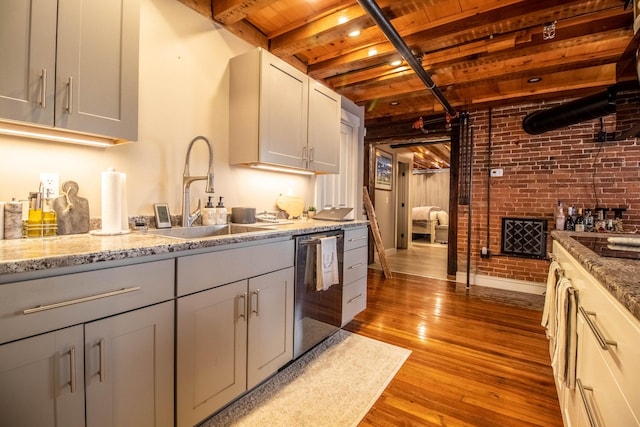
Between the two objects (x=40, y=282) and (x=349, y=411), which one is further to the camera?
(x=349, y=411)

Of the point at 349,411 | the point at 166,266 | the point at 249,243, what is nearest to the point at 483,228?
the point at 349,411

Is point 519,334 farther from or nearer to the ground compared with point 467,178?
nearer to the ground

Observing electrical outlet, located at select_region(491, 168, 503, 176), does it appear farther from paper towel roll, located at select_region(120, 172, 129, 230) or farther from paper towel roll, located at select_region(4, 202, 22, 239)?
paper towel roll, located at select_region(4, 202, 22, 239)

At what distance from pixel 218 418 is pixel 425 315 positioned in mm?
2182

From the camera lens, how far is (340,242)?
7.75 feet

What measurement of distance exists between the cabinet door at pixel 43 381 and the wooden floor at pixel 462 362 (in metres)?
1.29

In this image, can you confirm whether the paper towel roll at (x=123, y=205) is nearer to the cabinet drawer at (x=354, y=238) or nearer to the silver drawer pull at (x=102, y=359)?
the silver drawer pull at (x=102, y=359)

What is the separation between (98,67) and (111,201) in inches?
24.9

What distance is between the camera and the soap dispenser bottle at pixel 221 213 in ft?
7.20

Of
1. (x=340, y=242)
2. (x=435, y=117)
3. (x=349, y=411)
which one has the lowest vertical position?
(x=349, y=411)

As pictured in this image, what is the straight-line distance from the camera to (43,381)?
0.91m

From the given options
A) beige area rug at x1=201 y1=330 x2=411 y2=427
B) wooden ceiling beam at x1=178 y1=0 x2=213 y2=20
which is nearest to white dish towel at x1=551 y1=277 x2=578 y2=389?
beige area rug at x1=201 y1=330 x2=411 y2=427

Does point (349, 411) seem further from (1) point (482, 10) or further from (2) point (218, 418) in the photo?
(1) point (482, 10)

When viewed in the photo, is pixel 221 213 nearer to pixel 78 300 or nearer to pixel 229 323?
pixel 229 323
